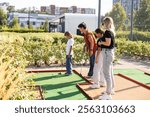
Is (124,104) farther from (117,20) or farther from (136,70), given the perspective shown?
(117,20)

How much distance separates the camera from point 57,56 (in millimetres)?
14492

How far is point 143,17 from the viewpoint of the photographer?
171 feet

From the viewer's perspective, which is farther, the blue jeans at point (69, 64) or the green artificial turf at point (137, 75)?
the blue jeans at point (69, 64)

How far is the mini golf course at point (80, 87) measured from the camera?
8.30 metres

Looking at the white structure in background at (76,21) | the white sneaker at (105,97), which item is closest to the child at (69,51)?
the white sneaker at (105,97)

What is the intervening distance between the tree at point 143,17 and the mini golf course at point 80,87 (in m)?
40.9

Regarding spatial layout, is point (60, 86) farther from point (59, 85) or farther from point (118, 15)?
point (118, 15)

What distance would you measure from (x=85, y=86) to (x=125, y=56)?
10.2m

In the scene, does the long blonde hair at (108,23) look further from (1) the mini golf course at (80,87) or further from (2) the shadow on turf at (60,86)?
(2) the shadow on turf at (60,86)

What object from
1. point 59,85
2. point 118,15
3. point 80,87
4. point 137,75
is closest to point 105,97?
point 80,87

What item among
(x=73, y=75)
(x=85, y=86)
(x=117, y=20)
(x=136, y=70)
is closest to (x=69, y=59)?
(x=73, y=75)

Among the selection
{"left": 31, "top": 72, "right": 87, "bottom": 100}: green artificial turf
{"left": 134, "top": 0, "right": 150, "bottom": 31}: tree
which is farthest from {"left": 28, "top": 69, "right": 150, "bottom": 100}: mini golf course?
{"left": 134, "top": 0, "right": 150, "bottom": 31}: tree

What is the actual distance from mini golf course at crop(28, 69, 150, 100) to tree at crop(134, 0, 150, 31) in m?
40.9

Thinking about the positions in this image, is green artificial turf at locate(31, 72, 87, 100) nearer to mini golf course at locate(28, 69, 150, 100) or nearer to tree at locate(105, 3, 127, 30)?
mini golf course at locate(28, 69, 150, 100)
